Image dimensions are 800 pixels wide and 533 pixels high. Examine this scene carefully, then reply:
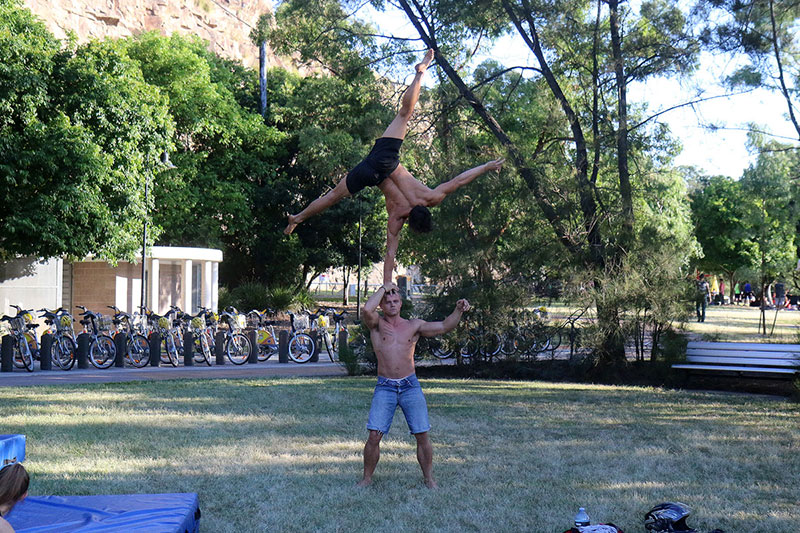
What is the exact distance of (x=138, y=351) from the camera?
16.2 meters

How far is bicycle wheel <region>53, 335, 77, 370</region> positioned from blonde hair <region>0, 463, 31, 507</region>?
11.9 metres

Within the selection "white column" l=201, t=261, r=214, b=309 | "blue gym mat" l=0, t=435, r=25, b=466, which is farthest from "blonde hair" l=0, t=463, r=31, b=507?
"white column" l=201, t=261, r=214, b=309

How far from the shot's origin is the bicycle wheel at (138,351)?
16172 mm

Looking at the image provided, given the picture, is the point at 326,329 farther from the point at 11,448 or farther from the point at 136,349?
the point at 11,448

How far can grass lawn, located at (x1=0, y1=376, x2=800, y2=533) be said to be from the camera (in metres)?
5.59

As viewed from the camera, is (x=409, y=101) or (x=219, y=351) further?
(x=219, y=351)

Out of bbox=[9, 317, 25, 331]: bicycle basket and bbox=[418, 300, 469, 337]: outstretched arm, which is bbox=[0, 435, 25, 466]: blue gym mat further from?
bbox=[9, 317, 25, 331]: bicycle basket

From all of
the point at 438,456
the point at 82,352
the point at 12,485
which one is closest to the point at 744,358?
the point at 438,456

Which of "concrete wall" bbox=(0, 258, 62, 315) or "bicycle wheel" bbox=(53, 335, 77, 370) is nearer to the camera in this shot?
"bicycle wheel" bbox=(53, 335, 77, 370)

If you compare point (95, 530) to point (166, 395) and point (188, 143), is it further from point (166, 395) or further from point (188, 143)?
point (188, 143)

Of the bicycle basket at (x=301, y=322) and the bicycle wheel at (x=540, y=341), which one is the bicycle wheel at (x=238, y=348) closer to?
the bicycle basket at (x=301, y=322)

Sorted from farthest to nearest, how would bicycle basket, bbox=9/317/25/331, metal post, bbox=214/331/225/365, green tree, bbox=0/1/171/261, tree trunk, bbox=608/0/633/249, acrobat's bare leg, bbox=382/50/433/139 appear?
green tree, bbox=0/1/171/261 < metal post, bbox=214/331/225/365 < bicycle basket, bbox=9/317/25/331 < tree trunk, bbox=608/0/633/249 < acrobat's bare leg, bbox=382/50/433/139

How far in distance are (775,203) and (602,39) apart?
504 cm

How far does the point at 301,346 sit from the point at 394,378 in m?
11.0
